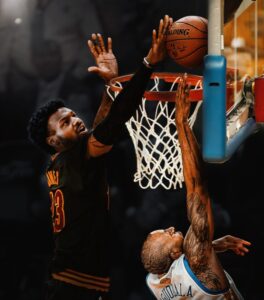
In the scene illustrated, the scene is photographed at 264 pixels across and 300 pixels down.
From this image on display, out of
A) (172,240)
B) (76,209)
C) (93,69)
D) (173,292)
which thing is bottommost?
(173,292)

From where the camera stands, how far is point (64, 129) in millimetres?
3740

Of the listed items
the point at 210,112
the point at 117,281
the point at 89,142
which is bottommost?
the point at 117,281

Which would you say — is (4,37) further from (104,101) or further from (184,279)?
(184,279)

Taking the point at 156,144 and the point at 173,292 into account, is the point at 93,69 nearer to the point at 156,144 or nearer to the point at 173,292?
the point at 156,144

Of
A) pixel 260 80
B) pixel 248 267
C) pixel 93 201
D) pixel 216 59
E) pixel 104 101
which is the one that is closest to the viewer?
pixel 216 59

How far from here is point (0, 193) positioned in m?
5.21

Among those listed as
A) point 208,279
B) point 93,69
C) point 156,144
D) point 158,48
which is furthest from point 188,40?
point 208,279

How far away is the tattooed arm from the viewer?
3.50m

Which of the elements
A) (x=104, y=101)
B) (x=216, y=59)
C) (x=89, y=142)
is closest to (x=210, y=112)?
(x=216, y=59)

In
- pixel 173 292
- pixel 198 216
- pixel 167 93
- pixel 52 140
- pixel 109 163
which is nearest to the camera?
pixel 198 216

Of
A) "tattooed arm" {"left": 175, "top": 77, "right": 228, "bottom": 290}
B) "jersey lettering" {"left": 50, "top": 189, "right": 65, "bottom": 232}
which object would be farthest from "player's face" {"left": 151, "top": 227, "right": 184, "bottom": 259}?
"jersey lettering" {"left": 50, "top": 189, "right": 65, "bottom": 232}

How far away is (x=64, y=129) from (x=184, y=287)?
118 cm

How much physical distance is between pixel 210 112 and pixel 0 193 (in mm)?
2882

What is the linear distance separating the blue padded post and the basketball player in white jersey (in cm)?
A: 65
